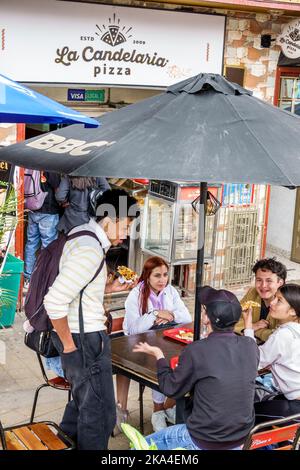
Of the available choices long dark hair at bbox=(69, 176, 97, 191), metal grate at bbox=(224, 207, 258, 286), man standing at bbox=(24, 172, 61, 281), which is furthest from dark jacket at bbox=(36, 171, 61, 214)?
long dark hair at bbox=(69, 176, 97, 191)

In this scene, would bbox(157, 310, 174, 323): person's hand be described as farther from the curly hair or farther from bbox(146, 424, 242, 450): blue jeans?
bbox(146, 424, 242, 450): blue jeans

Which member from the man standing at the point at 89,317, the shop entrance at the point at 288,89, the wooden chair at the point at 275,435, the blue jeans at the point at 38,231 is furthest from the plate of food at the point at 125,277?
the shop entrance at the point at 288,89

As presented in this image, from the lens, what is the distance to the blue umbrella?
3.95m

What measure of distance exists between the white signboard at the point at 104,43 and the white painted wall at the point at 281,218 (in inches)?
111

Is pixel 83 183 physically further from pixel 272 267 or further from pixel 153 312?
pixel 272 267

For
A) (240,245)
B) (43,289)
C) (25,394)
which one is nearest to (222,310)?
(43,289)

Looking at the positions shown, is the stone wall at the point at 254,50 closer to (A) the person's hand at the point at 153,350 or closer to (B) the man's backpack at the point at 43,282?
(B) the man's backpack at the point at 43,282

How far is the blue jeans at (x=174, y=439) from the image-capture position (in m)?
4.16

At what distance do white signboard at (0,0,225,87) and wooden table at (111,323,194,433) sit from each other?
12.3 ft

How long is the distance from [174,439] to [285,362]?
0.92 metres

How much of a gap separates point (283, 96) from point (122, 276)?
17.8ft

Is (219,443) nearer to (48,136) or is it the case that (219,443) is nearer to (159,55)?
(48,136)

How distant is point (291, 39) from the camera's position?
373 inches
